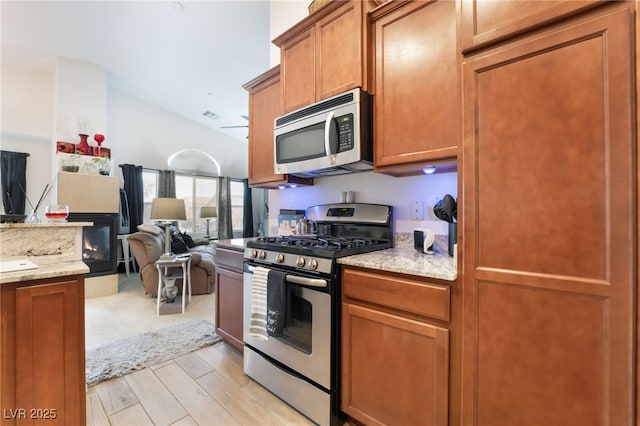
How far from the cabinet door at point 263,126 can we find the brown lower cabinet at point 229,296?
75 centimetres

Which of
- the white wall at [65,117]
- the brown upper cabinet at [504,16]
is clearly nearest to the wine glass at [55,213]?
the brown upper cabinet at [504,16]

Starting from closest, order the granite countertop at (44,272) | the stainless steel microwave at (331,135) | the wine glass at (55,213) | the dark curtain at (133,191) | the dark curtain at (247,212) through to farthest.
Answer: the granite countertop at (44,272), the wine glass at (55,213), the stainless steel microwave at (331,135), the dark curtain at (133,191), the dark curtain at (247,212)

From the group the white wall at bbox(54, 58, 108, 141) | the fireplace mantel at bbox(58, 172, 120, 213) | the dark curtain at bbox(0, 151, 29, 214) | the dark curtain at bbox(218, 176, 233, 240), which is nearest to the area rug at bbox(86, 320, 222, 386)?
the fireplace mantel at bbox(58, 172, 120, 213)

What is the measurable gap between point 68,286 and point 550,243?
2.05 m

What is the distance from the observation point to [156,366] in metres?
A: 2.17

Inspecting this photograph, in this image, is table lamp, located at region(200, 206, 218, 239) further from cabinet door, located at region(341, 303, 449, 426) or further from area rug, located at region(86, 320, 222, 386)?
cabinet door, located at region(341, 303, 449, 426)

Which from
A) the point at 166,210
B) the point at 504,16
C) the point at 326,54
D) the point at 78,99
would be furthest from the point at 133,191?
the point at 504,16

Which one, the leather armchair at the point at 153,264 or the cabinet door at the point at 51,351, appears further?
the leather armchair at the point at 153,264

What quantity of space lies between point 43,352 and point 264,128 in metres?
2.05

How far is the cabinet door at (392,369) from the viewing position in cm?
123

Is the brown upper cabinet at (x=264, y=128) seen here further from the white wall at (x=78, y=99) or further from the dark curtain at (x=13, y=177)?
the dark curtain at (x=13, y=177)

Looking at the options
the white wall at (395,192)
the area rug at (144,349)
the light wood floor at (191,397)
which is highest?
the white wall at (395,192)

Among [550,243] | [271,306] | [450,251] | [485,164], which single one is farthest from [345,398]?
[485,164]

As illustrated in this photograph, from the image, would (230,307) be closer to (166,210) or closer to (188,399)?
(188,399)
